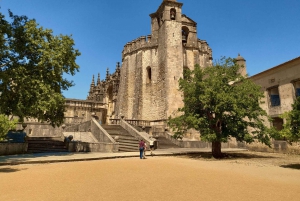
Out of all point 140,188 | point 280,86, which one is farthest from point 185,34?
point 140,188

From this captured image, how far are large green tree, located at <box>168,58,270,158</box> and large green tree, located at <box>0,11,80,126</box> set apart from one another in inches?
326

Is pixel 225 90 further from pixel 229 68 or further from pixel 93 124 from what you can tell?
pixel 93 124

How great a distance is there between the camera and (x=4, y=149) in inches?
481

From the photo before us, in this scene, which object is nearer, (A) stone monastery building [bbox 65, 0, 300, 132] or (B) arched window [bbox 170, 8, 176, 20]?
(A) stone monastery building [bbox 65, 0, 300, 132]

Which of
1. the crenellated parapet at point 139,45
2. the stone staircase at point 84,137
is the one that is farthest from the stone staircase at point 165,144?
the crenellated parapet at point 139,45

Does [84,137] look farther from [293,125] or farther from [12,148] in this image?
[293,125]

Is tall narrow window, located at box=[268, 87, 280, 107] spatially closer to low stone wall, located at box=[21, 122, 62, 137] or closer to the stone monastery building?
the stone monastery building

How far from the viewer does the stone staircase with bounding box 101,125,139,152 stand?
15.7 meters

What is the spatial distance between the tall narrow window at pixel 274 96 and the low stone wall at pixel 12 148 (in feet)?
65.4

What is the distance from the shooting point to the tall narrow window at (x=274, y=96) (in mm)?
17103

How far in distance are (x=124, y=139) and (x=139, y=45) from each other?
18.3m

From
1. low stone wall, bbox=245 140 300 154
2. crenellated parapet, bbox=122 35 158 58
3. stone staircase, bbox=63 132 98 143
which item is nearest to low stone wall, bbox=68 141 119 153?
stone staircase, bbox=63 132 98 143

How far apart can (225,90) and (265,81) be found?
726 centimetres

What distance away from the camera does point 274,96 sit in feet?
57.2
